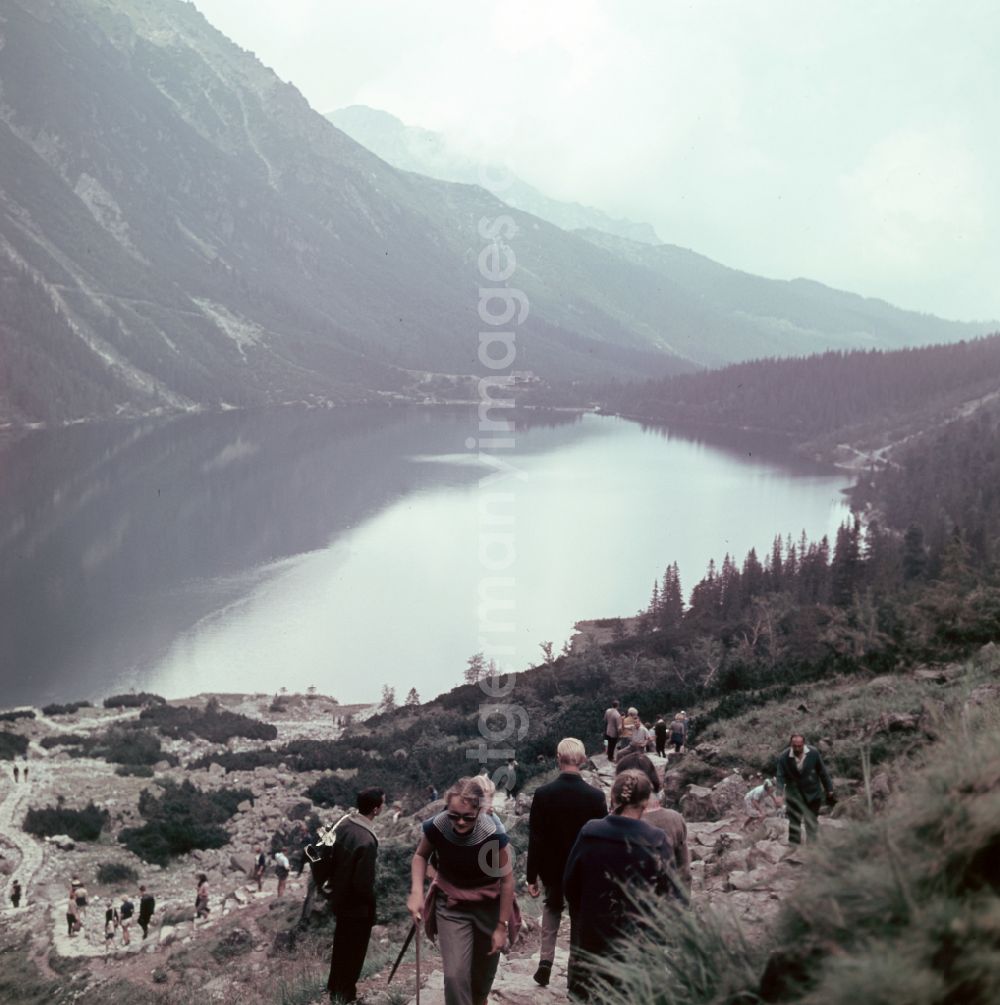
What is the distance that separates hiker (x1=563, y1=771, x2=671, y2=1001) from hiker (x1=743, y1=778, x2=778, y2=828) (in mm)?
5328

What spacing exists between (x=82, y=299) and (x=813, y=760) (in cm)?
17747

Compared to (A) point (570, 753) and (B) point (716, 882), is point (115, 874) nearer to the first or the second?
(B) point (716, 882)

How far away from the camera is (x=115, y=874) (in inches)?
739

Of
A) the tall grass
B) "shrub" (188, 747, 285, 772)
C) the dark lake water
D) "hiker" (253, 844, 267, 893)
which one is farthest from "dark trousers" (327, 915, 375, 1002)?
the dark lake water

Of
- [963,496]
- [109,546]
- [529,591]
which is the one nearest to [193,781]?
[529,591]

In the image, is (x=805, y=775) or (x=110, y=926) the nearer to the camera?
(x=805, y=775)

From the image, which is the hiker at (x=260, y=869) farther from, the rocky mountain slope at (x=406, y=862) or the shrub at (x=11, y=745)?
the shrub at (x=11, y=745)

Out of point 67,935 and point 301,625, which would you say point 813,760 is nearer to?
point 67,935

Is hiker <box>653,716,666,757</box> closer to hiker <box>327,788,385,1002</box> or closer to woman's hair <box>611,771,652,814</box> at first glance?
hiker <box>327,788,385,1002</box>

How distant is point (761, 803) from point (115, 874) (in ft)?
48.3

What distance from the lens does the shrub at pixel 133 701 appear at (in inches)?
1427

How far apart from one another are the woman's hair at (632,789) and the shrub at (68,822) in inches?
815

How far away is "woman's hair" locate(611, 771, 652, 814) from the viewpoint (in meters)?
4.26

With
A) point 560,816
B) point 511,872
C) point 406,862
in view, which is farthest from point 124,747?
point 511,872
